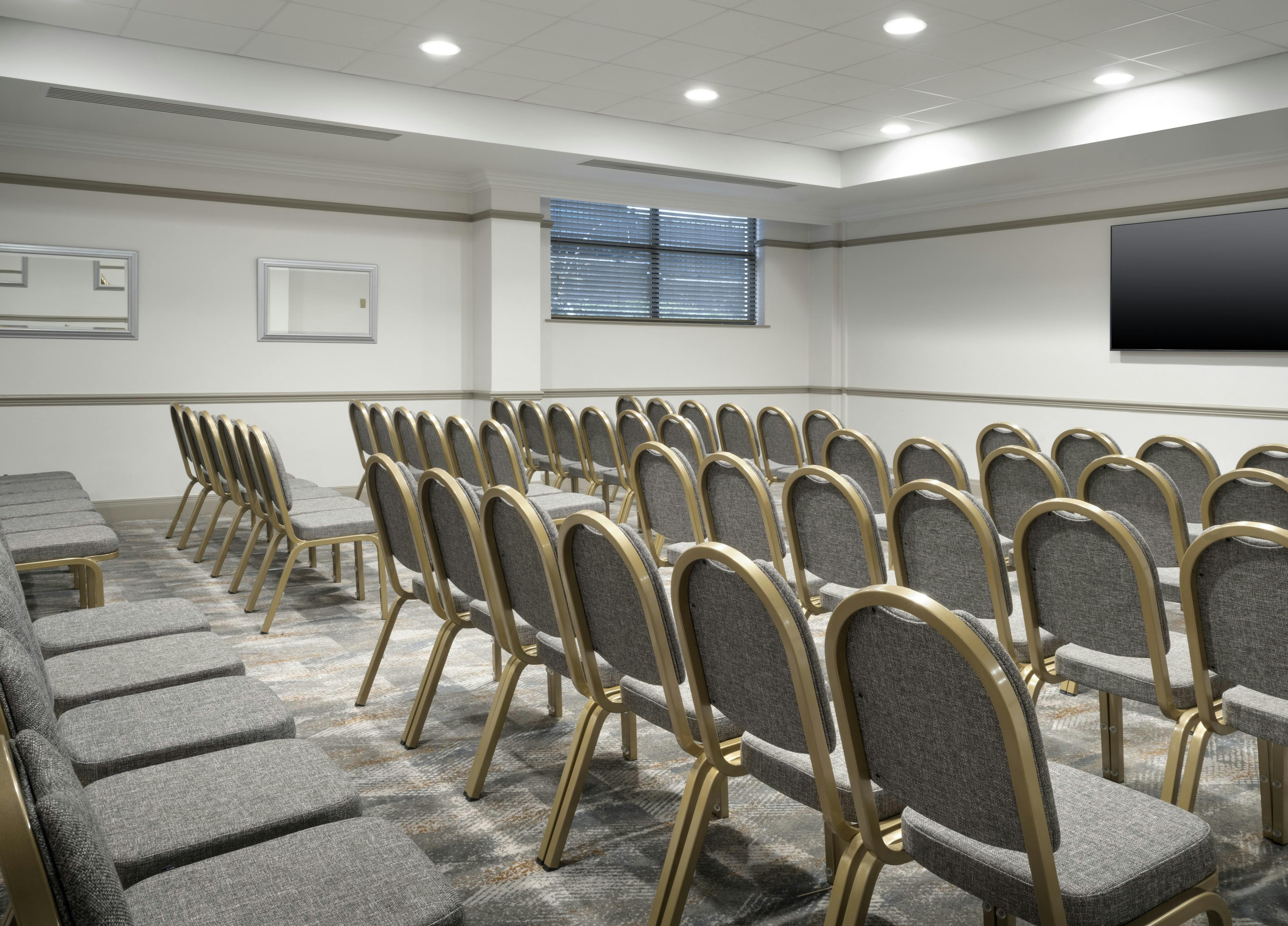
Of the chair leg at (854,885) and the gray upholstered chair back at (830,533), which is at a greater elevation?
the gray upholstered chair back at (830,533)

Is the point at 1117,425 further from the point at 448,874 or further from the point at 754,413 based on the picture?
the point at 448,874

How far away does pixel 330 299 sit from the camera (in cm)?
820

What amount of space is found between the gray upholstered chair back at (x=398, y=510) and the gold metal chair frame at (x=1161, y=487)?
1968 millimetres

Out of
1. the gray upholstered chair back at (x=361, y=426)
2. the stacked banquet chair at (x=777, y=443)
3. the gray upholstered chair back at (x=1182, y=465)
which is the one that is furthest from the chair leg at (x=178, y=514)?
the gray upholstered chair back at (x=1182, y=465)

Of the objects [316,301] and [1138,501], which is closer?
[1138,501]

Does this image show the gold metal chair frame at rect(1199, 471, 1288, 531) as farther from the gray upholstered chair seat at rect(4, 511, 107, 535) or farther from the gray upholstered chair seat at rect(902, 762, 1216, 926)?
the gray upholstered chair seat at rect(4, 511, 107, 535)

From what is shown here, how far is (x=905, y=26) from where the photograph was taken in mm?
5438

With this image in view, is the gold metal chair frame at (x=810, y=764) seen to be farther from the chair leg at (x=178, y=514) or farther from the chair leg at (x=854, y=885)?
the chair leg at (x=178, y=514)

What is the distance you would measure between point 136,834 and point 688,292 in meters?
9.28

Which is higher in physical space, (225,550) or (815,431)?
(815,431)

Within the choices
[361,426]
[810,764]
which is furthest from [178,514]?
[810,764]

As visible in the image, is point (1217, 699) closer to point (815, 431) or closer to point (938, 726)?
point (938, 726)

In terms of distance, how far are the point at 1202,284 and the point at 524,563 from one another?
7335 mm

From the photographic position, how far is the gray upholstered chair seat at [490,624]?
8.58 ft
